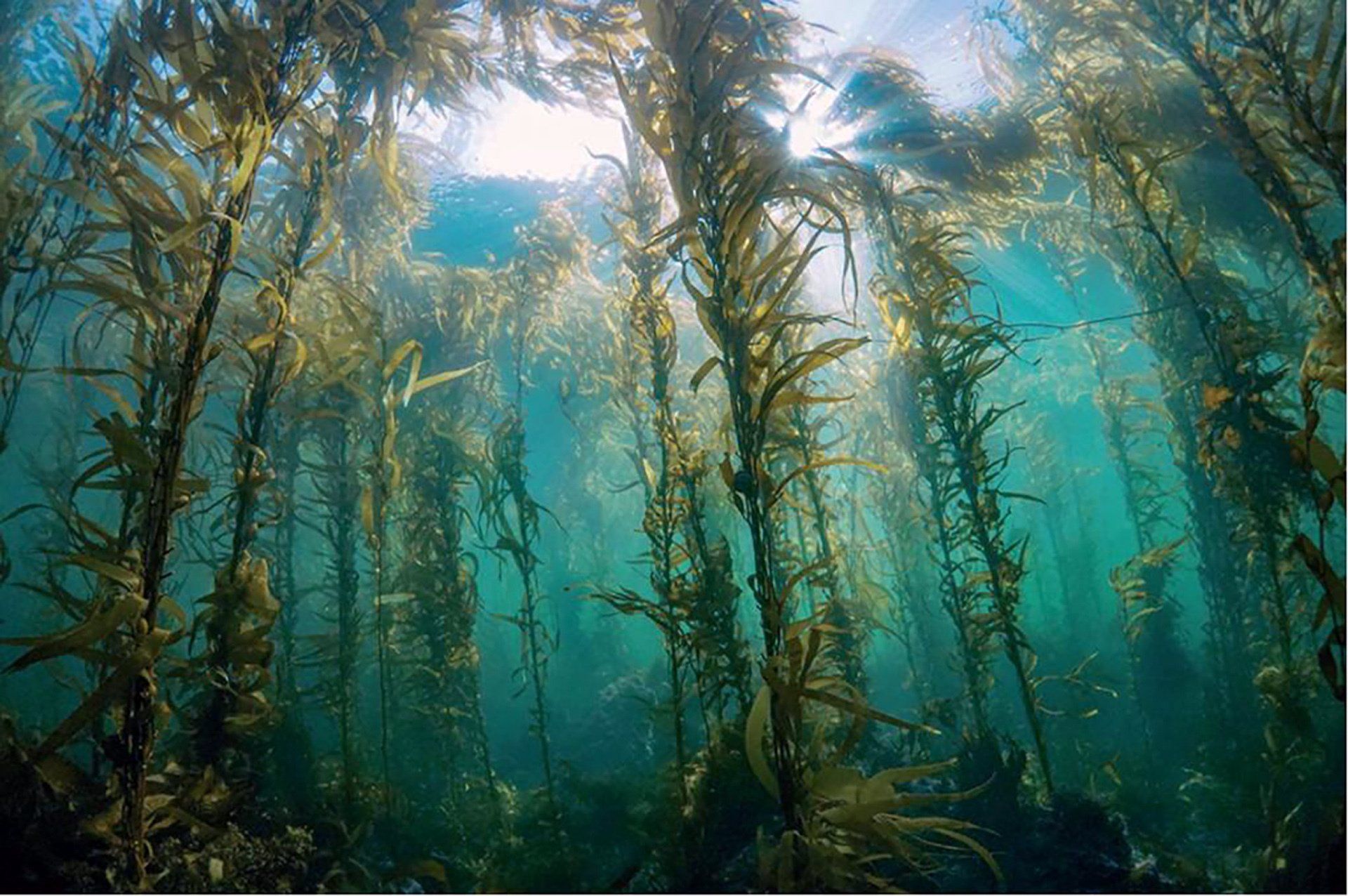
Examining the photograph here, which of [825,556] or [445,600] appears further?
[445,600]

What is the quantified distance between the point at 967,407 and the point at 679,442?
240 centimetres

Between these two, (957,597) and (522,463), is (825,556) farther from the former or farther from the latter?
(522,463)

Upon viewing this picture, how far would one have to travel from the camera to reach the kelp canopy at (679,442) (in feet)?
7.48

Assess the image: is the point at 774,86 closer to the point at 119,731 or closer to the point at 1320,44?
the point at 1320,44

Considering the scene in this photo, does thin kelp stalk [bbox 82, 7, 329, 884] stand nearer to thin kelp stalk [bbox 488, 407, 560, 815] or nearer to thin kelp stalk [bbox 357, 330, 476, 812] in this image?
thin kelp stalk [bbox 357, 330, 476, 812]

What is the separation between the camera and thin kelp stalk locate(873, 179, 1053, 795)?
15.1 ft

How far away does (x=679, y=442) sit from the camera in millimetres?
4676

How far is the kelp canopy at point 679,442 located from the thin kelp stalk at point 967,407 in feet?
0.14

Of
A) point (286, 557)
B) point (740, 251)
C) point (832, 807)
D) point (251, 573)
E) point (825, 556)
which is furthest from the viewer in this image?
point (286, 557)

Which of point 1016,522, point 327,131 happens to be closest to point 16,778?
point 327,131

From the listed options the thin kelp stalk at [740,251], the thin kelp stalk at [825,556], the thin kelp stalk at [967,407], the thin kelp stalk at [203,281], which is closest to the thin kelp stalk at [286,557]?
the thin kelp stalk at [203,281]

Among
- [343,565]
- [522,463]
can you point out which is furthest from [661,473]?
[522,463]

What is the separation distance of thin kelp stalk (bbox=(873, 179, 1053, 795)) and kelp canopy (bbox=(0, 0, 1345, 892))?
43mm

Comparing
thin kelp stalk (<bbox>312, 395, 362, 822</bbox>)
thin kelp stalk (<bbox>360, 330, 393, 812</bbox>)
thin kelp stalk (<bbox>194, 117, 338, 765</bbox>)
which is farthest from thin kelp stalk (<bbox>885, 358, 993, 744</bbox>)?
thin kelp stalk (<bbox>312, 395, 362, 822</bbox>)
